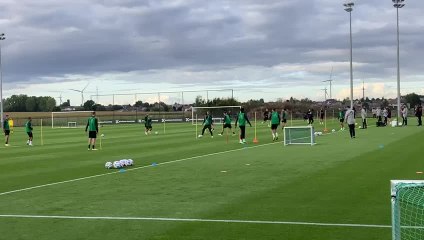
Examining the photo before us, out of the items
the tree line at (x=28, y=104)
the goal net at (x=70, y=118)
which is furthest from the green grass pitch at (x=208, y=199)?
the tree line at (x=28, y=104)

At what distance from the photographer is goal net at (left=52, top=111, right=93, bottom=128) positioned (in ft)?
292

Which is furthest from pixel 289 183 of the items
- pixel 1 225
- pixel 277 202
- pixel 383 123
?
pixel 383 123

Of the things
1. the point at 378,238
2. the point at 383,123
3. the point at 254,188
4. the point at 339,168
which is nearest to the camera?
the point at 378,238

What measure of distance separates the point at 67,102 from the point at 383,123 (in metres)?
103

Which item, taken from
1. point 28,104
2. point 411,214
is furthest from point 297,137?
point 28,104

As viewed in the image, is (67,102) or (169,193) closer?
(169,193)

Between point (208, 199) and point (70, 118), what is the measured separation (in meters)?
85.2

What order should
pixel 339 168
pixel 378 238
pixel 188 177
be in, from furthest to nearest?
pixel 339 168, pixel 188 177, pixel 378 238

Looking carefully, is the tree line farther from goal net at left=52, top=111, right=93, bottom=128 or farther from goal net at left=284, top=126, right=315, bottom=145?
goal net at left=284, top=126, right=315, bottom=145

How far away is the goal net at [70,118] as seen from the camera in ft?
292

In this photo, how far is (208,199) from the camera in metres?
11.4

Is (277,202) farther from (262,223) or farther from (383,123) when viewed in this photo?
(383,123)

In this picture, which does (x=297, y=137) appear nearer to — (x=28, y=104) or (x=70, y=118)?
(x=70, y=118)

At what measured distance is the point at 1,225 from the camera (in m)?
9.27
